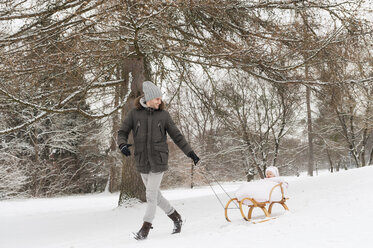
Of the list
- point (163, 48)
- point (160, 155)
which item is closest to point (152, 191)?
point (160, 155)

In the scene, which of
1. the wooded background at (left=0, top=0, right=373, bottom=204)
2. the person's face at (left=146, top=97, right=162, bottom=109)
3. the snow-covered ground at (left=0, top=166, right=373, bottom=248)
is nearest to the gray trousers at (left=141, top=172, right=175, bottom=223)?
the snow-covered ground at (left=0, top=166, right=373, bottom=248)

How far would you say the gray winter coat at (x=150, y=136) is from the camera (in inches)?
145

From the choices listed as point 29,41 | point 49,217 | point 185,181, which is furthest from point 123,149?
point 185,181

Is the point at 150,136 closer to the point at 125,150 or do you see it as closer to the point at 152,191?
the point at 125,150

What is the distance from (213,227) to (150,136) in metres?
1.43

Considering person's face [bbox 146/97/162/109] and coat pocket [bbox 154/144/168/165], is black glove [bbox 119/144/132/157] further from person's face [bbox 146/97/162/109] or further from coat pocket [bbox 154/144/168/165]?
person's face [bbox 146/97/162/109]

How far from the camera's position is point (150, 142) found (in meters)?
3.70

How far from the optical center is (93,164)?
21.6 m

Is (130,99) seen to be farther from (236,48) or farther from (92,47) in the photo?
(236,48)

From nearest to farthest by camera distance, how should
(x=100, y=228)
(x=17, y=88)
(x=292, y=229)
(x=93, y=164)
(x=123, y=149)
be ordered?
1. (x=292, y=229)
2. (x=123, y=149)
3. (x=17, y=88)
4. (x=100, y=228)
5. (x=93, y=164)

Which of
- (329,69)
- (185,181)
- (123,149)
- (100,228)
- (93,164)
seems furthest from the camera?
(185,181)

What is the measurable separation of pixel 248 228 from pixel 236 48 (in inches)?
133

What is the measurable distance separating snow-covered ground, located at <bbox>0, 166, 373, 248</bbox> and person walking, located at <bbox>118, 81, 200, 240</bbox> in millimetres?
474

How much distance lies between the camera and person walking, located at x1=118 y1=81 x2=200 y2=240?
145 inches
